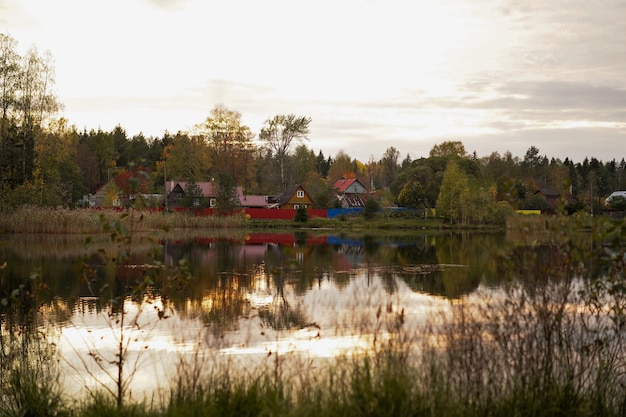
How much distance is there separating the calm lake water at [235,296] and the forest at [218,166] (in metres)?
14.7

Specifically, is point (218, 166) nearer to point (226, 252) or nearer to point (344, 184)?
point (344, 184)

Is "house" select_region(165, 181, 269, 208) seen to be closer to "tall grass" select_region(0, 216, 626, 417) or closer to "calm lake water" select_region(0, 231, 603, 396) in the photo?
"calm lake water" select_region(0, 231, 603, 396)

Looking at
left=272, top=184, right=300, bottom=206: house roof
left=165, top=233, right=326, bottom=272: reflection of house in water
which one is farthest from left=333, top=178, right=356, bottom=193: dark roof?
left=165, top=233, right=326, bottom=272: reflection of house in water

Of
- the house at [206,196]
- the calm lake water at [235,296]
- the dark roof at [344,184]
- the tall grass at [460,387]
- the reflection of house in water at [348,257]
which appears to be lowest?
the reflection of house in water at [348,257]

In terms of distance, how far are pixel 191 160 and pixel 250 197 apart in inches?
404

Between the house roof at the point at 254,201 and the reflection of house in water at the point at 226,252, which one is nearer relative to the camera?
the reflection of house in water at the point at 226,252

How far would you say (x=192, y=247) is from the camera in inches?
1580

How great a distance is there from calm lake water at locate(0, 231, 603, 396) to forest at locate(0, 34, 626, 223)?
14.7 metres

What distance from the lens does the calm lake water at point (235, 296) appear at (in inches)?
351

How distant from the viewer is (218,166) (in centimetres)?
9481

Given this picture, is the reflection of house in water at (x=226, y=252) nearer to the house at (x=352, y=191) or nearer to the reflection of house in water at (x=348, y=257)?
the reflection of house in water at (x=348, y=257)

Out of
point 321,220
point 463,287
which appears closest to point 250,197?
point 321,220

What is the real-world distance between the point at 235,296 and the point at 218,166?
252 ft

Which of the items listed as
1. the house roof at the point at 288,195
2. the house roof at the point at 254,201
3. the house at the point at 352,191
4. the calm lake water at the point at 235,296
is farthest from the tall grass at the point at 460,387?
the house at the point at 352,191
